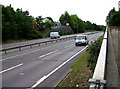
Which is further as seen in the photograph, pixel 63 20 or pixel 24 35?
pixel 63 20

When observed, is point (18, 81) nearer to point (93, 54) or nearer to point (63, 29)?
point (93, 54)

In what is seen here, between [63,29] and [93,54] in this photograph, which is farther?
[63,29]

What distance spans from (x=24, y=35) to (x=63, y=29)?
38.4 metres

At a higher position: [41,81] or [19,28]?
[19,28]

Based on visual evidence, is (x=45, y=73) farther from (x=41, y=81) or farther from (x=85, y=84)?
(x=85, y=84)

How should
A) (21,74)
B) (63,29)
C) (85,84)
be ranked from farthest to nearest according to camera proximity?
1. (63,29)
2. (21,74)
3. (85,84)

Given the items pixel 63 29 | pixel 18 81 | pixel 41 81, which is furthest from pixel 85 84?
pixel 63 29

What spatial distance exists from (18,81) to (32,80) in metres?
0.67

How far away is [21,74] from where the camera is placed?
369 inches

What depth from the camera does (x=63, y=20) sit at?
11494cm

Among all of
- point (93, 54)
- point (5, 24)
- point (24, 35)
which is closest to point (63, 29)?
point (24, 35)

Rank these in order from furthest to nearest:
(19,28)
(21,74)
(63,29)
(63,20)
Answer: (63,20), (63,29), (19,28), (21,74)

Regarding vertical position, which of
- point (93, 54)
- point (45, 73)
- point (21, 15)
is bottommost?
point (45, 73)

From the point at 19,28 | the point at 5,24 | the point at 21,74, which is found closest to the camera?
the point at 21,74
